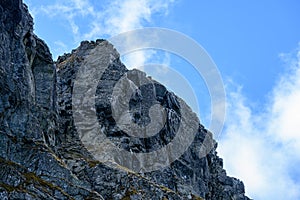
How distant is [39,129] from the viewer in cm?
6462

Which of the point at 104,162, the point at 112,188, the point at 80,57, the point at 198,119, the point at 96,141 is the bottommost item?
the point at 112,188

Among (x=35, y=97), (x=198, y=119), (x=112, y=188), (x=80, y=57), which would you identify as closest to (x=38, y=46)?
(x=35, y=97)

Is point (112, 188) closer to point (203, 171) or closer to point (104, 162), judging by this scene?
point (104, 162)

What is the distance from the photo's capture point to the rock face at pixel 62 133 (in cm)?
5841

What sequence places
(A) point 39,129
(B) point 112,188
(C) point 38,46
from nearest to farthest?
(A) point 39,129 → (B) point 112,188 → (C) point 38,46

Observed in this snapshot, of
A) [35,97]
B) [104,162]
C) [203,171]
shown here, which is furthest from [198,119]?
[35,97]

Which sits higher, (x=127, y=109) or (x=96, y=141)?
(x=127, y=109)

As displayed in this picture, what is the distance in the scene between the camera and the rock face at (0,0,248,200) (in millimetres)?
58406

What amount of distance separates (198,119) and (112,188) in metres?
71.1

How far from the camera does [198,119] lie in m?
140

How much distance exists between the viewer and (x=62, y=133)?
89812 mm

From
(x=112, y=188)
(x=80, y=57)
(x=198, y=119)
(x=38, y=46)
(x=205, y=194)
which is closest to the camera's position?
(x=112, y=188)

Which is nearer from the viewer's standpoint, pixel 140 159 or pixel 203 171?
pixel 140 159

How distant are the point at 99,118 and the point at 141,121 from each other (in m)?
11.4
